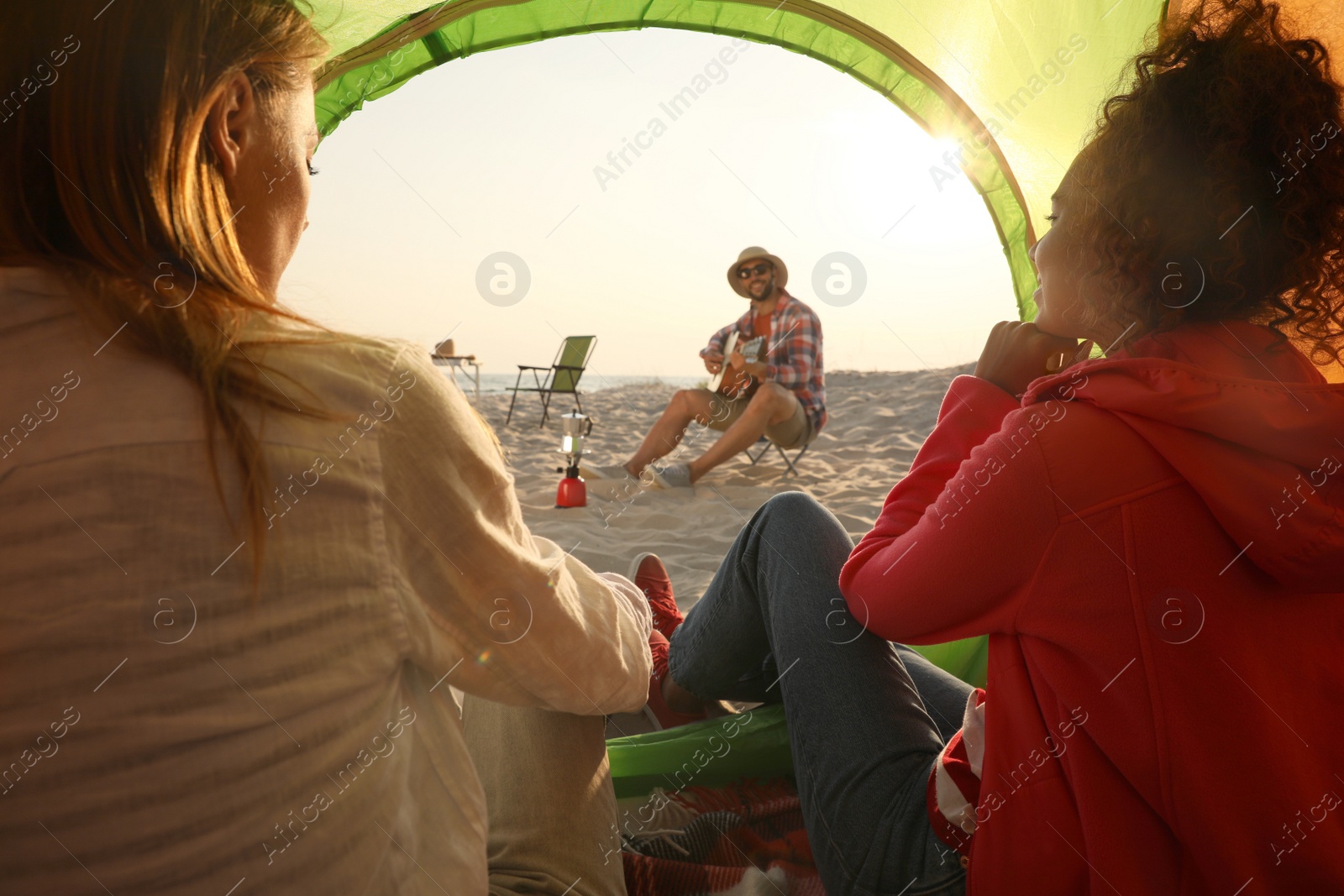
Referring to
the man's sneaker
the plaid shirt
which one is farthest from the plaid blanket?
the plaid shirt

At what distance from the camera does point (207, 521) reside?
0.63 meters

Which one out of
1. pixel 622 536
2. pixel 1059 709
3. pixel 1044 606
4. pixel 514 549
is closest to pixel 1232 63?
pixel 1044 606

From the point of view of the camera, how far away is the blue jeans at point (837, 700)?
3.59 feet

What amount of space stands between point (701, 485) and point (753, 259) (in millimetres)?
1752

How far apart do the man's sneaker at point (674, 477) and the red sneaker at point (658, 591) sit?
8.13ft

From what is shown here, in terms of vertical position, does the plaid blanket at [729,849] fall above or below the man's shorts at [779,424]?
below

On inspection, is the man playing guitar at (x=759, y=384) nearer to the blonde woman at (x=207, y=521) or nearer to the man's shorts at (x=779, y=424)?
the man's shorts at (x=779, y=424)

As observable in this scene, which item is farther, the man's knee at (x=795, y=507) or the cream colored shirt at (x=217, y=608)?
the man's knee at (x=795, y=507)

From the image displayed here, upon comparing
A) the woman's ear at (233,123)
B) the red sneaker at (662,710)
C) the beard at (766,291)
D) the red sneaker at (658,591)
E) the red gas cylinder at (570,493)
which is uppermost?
the beard at (766,291)

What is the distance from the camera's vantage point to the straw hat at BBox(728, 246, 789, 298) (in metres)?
5.52

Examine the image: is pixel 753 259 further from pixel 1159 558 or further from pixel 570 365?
pixel 1159 558

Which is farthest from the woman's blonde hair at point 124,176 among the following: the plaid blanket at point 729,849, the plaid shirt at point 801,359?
the plaid shirt at point 801,359

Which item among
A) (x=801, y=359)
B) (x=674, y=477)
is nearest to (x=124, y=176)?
(x=674, y=477)

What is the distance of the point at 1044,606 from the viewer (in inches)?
37.1
